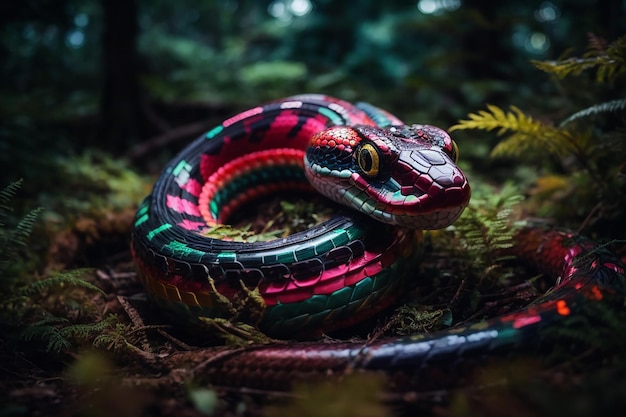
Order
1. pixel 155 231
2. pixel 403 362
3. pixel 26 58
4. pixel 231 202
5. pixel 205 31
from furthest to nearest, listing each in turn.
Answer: pixel 205 31, pixel 26 58, pixel 231 202, pixel 155 231, pixel 403 362

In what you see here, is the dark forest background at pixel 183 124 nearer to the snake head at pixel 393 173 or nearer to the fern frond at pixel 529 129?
the fern frond at pixel 529 129

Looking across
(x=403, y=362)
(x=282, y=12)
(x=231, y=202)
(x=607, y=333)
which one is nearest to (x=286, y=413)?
(x=403, y=362)

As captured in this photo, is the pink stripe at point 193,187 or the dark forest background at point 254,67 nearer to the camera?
the pink stripe at point 193,187

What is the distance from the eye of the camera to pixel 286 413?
1.41m

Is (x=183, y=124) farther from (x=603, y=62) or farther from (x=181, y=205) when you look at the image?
(x=603, y=62)

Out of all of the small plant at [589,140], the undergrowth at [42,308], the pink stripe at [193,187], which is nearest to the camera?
the undergrowth at [42,308]

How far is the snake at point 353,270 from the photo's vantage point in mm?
1822

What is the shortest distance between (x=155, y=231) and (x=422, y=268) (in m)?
1.83

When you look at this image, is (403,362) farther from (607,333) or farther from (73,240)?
(73,240)

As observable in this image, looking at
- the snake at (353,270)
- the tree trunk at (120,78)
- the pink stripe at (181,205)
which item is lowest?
the snake at (353,270)

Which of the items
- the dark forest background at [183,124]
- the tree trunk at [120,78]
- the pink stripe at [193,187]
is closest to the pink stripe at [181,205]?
the pink stripe at [193,187]

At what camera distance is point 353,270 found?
2375 mm

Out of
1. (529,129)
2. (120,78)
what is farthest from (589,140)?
(120,78)

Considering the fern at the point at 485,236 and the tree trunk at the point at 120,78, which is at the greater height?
the tree trunk at the point at 120,78
